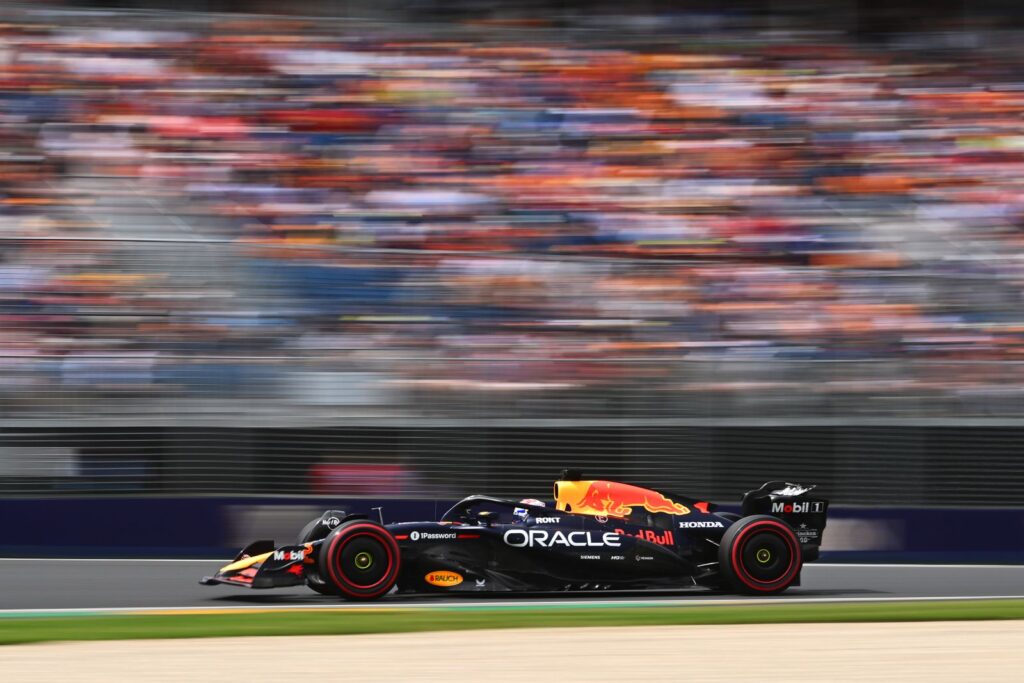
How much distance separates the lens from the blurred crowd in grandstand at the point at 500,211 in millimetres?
11250

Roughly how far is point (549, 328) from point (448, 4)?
192 inches

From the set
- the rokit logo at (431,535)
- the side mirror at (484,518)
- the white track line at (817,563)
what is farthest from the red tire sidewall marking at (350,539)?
the white track line at (817,563)

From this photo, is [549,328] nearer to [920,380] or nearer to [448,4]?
[920,380]

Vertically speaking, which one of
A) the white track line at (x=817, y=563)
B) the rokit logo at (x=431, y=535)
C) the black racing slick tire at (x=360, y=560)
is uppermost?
the rokit logo at (x=431, y=535)

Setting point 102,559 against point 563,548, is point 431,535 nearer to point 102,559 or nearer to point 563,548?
Answer: point 563,548

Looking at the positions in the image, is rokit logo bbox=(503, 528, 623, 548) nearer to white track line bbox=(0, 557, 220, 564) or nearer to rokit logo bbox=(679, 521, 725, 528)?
rokit logo bbox=(679, 521, 725, 528)

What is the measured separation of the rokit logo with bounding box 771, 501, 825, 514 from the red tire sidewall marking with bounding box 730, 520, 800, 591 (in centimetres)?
22

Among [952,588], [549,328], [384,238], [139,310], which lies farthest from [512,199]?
[952,588]

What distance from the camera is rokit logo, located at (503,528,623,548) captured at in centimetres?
877

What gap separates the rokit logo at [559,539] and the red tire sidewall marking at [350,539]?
668 mm

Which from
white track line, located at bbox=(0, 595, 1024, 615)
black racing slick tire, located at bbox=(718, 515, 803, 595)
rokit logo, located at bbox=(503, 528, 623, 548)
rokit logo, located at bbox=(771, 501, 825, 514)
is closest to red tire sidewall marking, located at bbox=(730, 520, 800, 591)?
black racing slick tire, located at bbox=(718, 515, 803, 595)

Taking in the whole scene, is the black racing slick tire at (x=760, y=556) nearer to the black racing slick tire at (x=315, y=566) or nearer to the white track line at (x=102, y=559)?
the black racing slick tire at (x=315, y=566)

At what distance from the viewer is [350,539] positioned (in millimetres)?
8484

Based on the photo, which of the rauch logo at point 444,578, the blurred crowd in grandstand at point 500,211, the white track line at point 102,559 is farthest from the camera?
the blurred crowd in grandstand at point 500,211
